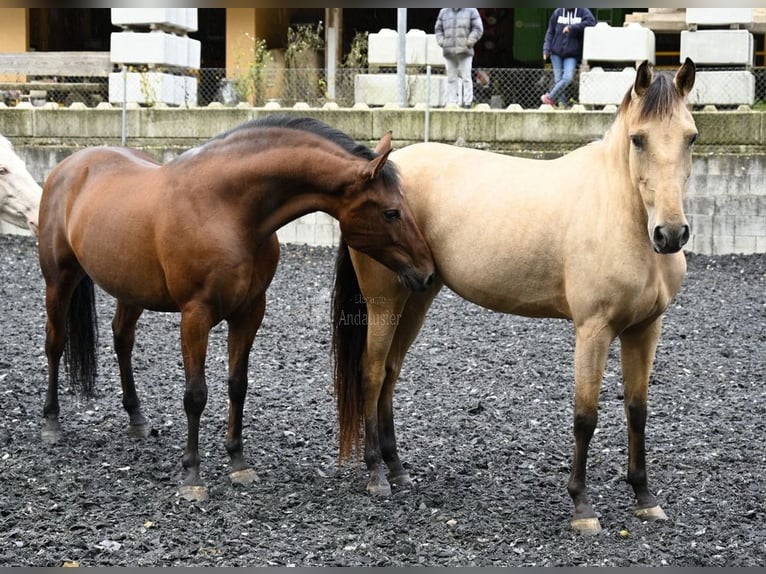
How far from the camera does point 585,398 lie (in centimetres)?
489

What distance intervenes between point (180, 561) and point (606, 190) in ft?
8.06

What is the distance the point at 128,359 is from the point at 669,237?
11.6 feet

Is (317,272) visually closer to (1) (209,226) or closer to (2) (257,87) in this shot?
(2) (257,87)

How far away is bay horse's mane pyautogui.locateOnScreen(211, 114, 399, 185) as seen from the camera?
203 inches

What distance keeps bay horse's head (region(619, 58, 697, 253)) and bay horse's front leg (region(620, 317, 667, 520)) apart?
27.5 inches

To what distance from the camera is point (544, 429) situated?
6.71 m

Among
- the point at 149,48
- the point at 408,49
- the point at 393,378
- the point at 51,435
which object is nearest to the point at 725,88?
the point at 408,49

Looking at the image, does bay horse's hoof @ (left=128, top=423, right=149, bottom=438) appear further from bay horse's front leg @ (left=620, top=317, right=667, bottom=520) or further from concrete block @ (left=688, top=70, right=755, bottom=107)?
concrete block @ (left=688, top=70, right=755, bottom=107)

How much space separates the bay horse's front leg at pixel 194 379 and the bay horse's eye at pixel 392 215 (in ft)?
3.26

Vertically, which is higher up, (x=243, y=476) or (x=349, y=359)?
(x=349, y=359)

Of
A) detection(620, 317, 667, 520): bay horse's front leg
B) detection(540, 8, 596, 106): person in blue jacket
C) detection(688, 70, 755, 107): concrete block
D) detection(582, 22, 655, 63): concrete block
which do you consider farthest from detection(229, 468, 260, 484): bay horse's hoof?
detection(582, 22, 655, 63): concrete block

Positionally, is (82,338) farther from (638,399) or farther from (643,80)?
(643,80)

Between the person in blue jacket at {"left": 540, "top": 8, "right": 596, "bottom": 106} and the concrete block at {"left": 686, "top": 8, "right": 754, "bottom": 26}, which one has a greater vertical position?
the concrete block at {"left": 686, "top": 8, "right": 754, "bottom": 26}

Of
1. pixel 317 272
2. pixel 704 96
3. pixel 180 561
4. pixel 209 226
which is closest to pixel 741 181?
pixel 704 96
